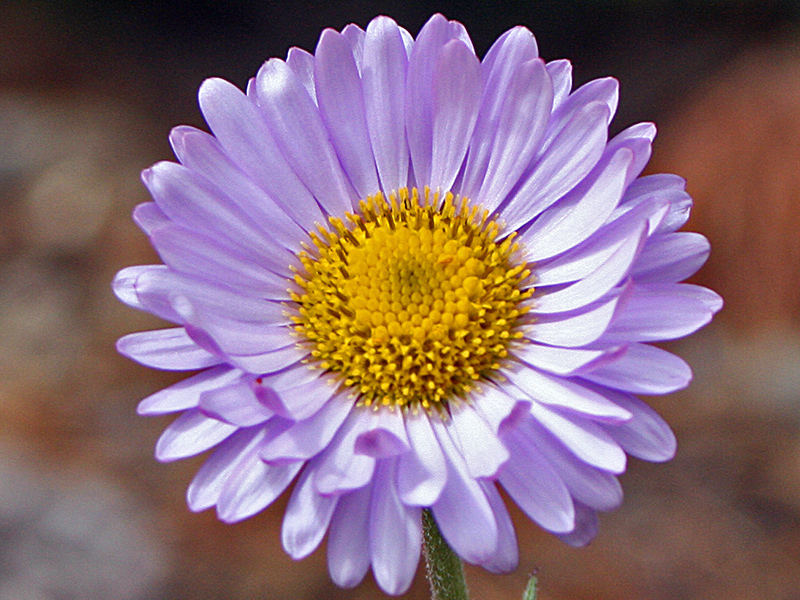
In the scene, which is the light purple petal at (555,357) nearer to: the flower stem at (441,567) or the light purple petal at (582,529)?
the light purple petal at (582,529)

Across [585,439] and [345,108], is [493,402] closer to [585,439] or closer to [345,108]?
[585,439]

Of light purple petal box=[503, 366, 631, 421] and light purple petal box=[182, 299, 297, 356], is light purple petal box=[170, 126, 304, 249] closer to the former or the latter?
light purple petal box=[182, 299, 297, 356]

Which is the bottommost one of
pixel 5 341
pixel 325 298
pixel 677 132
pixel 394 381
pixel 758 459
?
pixel 758 459

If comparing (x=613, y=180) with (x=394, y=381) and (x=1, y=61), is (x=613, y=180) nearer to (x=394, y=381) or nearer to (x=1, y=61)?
(x=394, y=381)

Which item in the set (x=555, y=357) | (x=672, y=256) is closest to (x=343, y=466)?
(x=555, y=357)

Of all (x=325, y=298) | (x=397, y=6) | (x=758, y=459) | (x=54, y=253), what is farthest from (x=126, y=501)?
(x=397, y=6)

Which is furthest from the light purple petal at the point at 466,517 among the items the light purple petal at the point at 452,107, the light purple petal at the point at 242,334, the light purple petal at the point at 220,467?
the light purple petal at the point at 452,107
